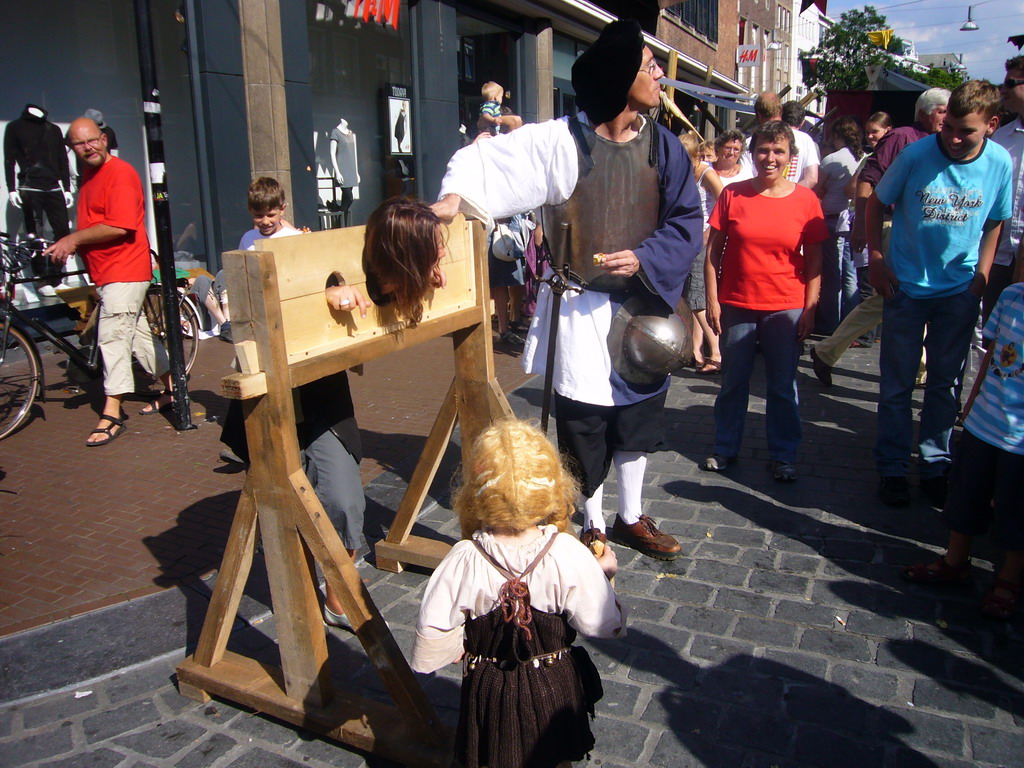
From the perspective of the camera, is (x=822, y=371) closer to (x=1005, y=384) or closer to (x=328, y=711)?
(x=1005, y=384)

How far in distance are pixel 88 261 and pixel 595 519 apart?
3980 millimetres

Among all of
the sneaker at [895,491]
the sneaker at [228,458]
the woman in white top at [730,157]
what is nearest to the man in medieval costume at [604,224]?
the sneaker at [895,491]

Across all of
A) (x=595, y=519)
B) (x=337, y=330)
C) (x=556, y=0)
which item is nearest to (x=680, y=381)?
(x=595, y=519)

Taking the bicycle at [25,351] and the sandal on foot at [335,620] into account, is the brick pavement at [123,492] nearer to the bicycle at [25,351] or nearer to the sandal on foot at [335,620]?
the bicycle at [25,351]

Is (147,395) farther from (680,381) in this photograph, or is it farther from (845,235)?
(845,235)

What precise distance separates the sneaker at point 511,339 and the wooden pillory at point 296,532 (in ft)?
17.5

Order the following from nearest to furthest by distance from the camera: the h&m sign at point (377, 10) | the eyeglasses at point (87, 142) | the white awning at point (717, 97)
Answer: the eyeglasses at point (87, 142) < the h&m sign at point (377, 10) < the white awning at point (717, 97)

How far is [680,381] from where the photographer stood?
7.15 meters

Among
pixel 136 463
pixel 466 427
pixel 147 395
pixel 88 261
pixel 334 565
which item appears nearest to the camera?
pixel 334 565

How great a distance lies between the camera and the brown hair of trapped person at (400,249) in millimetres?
2773

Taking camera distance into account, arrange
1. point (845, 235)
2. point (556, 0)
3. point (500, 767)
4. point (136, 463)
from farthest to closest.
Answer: point (556, 0) < point (845, 235) < point (136, 463) < point (500, 767)

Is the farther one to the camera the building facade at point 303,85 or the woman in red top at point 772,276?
the building facade at point 303,85

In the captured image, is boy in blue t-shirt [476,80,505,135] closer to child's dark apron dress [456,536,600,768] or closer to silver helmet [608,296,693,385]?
silver helmet [608,296,693,385]

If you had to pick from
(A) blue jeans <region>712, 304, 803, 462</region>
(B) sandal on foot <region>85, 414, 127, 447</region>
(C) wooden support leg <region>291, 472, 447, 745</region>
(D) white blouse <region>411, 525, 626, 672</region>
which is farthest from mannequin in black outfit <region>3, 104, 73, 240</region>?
(D) white blouse <region>411, 525, 626, 672</region>
